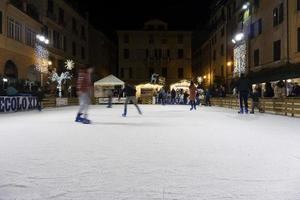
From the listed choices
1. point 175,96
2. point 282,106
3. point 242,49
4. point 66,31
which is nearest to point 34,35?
point 66,31

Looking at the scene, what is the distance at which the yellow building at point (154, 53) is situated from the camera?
8031cm

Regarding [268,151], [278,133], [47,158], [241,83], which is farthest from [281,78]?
[47,158]

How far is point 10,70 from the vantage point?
36250 millimetres

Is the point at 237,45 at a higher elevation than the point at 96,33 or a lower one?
lower

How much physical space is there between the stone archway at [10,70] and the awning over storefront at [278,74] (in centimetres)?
1938

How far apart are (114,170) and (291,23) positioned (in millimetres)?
29192

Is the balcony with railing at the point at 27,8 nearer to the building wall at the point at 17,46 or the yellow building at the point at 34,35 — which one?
the yellow building at the point at 34,35

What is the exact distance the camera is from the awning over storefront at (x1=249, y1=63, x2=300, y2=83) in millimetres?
30141

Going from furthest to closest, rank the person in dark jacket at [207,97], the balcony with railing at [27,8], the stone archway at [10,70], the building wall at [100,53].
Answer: the building wall at [100,53] → the person in dark jacket at [207,97] → the balcony with railing at [27,8] → the stone archway at [10,70]

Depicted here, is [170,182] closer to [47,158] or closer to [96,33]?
[47,158]

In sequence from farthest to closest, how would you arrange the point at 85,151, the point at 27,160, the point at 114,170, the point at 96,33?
the point at 96,33, the point at 85,151, the point at 27,160, the point at 114,170

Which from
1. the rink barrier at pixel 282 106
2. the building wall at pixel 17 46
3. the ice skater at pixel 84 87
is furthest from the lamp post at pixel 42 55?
the ice skater at pixel 84 87

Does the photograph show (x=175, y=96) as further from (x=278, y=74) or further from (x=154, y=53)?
(x=154, y=53)

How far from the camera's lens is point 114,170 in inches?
254
